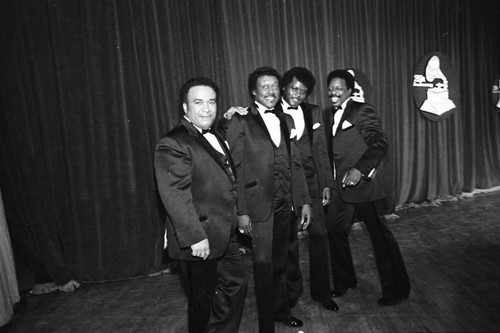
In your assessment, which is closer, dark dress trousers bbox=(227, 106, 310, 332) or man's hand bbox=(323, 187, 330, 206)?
dark dress trousers bbox=(227, 106, 310, 332)

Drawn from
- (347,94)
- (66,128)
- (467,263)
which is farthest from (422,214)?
(66,128)

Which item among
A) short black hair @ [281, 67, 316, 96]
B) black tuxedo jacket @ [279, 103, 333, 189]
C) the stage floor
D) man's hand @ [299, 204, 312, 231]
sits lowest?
the stage floor

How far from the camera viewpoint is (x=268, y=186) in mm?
2391

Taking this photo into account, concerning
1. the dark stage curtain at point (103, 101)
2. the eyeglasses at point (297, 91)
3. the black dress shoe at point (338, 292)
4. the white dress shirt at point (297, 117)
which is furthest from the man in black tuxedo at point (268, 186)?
the dark stage curtain at point (103, 101)

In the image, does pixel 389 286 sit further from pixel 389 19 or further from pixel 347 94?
pixel 389 19

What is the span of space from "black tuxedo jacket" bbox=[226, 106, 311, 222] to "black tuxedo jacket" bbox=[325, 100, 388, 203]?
631 mm

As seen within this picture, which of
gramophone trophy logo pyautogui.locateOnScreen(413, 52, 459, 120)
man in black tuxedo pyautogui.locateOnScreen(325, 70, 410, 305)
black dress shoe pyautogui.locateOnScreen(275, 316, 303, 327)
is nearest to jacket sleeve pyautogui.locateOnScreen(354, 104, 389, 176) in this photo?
man in black tuxedo pyautogui.locateOnScreen(325, 70, 410, 305)

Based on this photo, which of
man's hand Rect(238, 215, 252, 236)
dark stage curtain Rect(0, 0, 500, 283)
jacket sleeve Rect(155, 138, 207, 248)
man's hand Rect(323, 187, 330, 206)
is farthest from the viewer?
dark stage curtain Rect(0, 0, 500, 283)

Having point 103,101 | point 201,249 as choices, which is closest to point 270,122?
point 201,249

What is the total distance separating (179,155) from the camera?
2.01 meters

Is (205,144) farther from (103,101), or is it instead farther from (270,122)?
(103,101)

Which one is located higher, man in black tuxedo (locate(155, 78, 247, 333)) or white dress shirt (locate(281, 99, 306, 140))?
white dress shirt (locate(281, 99, 306, 140))

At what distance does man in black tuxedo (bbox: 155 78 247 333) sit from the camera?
6.53 ft

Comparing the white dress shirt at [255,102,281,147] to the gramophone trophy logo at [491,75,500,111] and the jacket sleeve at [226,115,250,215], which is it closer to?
the jacket sleeve at [226,115,250,215]
